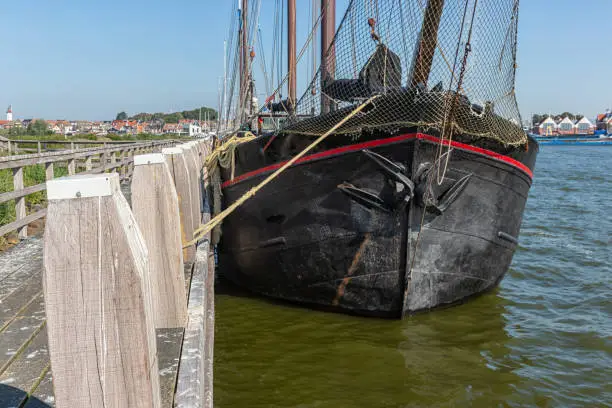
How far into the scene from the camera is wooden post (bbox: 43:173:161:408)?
1.57m

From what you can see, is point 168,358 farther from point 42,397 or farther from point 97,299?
point 97,299

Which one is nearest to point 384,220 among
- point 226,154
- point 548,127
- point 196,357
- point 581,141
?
point 226,154

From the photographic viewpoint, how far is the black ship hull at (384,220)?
18.1 feet

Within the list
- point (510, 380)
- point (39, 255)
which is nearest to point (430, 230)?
point (510, 380)

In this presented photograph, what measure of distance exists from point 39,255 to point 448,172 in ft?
13.2

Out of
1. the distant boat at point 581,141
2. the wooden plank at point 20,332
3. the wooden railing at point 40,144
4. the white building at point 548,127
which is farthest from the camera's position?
the white building at point 548,127

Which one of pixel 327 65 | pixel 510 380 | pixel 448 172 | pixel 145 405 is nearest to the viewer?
pixel 145 405

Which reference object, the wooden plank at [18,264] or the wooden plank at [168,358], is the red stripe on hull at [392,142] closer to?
the wooden plank at [18,264]

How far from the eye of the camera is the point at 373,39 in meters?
5.71

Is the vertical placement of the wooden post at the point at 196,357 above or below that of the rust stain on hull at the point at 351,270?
above

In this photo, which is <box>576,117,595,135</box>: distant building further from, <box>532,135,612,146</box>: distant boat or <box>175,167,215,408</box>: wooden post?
<box>175,167,215,408</box>: wooden post

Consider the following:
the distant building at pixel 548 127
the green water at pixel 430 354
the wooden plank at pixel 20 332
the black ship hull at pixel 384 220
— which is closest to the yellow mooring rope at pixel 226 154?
the black ship hull at pixel 384 220

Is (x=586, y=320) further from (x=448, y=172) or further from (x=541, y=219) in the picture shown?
(x=541, y=219)

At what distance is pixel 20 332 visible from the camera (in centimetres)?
312
